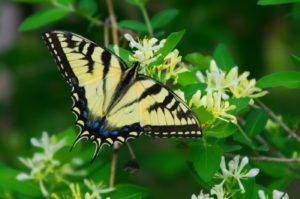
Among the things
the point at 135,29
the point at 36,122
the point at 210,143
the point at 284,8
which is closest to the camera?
the point at 210,143

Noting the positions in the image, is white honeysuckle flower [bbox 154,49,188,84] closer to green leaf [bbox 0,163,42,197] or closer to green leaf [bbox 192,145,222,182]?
green leaf [bbox 192,145,222,182]

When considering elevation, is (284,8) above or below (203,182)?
above

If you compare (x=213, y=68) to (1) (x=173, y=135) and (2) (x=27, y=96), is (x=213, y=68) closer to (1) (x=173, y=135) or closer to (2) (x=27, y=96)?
(1) (x=173, y=135)

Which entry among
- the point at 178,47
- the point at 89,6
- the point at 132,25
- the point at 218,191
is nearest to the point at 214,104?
the point at 218,191

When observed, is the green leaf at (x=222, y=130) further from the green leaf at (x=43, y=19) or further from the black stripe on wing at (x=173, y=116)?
the green leaf at (x=43, y=19)

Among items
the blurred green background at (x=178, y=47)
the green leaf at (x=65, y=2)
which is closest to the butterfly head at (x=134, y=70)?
the green leaf at (x=65, y=2)

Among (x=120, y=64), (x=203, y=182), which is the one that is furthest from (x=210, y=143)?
(x=120, y=64)
